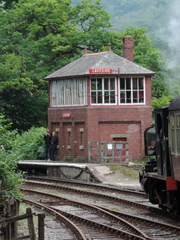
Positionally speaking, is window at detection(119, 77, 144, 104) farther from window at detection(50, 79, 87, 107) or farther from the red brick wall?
window at detection(50, 79, 87, 107)

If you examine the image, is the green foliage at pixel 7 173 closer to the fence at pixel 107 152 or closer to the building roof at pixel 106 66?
the fence at pixel 107 152

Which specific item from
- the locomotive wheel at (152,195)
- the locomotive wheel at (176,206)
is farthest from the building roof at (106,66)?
the locomotive wheel at (176,206)

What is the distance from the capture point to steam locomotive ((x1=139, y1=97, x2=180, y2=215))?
15.8m

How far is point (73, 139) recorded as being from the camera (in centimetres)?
3700

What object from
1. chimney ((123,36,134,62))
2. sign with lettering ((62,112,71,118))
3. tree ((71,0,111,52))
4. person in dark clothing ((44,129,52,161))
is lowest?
person in dark clothing ((44,129,52,161))

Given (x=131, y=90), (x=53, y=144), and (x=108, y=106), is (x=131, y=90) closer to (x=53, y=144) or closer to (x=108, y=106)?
(x=108, y=106)

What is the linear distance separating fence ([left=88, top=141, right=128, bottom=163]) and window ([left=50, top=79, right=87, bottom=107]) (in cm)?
304

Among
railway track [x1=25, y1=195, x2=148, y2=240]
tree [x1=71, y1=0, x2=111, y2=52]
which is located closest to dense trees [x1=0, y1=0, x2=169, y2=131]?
tree [x1=71, y1=0, x2=111, y2=52]

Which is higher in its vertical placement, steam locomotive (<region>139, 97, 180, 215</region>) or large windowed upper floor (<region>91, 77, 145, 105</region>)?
large windowed upper floor (<region>91, 77, 145, 105</region>)

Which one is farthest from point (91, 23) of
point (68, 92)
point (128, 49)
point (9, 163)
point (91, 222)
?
point (9, 163)

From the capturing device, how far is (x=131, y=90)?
36.6 metres

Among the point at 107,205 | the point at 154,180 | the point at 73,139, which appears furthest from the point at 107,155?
the point at 154,180

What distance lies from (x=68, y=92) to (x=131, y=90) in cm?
378

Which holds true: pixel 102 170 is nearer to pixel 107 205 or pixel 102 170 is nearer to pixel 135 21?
pixel 107 205
